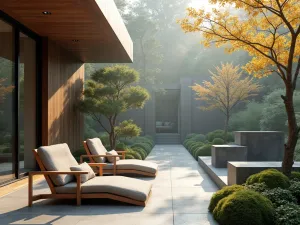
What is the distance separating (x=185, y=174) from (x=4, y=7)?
19.8ft

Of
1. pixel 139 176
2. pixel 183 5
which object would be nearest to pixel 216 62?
pixel 183 5

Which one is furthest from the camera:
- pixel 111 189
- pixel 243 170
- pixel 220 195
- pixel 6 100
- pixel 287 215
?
pixel 6 100

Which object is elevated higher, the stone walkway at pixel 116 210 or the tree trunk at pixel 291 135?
the tree trunk at pixel 291 135

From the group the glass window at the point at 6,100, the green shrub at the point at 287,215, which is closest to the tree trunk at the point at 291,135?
the green shrub at the point at 287,215

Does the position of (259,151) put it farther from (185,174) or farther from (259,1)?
(259,1)

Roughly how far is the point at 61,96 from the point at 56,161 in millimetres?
6031

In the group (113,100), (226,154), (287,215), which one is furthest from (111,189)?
(113,100)

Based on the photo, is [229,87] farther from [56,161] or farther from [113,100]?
[56,161]

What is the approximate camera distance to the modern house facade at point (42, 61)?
8.58m

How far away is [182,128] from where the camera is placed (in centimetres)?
2722

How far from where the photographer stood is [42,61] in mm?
11141

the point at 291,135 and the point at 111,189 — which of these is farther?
the point at 291,135

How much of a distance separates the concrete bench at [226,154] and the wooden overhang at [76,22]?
4.17 metres

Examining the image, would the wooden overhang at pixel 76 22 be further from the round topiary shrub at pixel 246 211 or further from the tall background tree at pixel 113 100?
the round topiary shrub at pixel 246 211
